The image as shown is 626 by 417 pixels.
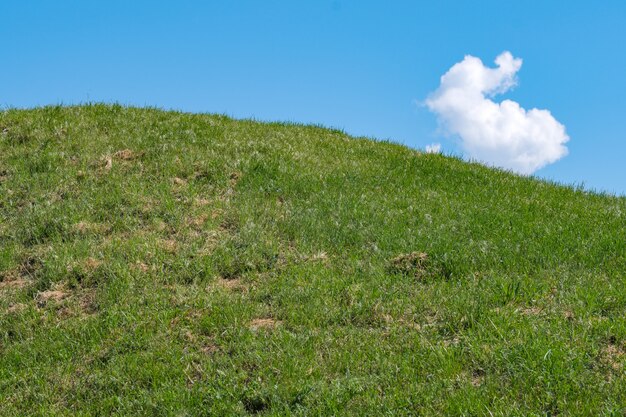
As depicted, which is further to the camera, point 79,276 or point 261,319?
point 79,276

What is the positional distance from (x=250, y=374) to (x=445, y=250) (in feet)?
16.2

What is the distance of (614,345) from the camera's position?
8.45 meters

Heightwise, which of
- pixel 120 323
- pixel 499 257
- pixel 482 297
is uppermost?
pixel 499 257

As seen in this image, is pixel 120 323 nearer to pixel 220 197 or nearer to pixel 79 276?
pixel 79 276

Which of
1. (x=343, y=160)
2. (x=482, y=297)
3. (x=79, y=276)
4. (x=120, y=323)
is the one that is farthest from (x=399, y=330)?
(x=343, y=160)

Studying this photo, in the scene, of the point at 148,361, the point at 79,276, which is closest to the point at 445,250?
the point at 148,361

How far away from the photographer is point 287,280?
1136 centimetres

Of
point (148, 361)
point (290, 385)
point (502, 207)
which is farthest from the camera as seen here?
point (502, 207)

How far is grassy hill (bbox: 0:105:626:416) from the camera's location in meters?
8.18

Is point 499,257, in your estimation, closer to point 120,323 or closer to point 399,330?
point 399,330

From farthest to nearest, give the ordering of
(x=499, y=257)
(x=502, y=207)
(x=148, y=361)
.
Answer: (x=502, y=207)
(x=499, y=257)
(x=148, y=361)

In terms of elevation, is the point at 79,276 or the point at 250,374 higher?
the point at 79,276

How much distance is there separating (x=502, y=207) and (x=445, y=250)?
3327mm

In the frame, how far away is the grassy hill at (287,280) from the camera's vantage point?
8.18 meters
